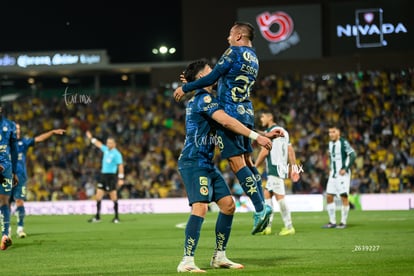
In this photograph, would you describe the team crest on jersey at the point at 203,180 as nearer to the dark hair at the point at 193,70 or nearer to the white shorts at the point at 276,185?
the dark hair at the point at 193,70

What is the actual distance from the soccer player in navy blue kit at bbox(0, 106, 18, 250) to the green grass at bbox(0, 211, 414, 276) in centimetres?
40

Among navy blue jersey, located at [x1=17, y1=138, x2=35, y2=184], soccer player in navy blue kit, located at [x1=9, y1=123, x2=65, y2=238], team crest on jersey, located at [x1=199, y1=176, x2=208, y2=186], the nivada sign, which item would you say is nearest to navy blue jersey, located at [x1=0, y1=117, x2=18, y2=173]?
soccer player in navy blue kit, located at [x1=9, y1=123, x2=65, y2=238]

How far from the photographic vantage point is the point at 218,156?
37.9 metres

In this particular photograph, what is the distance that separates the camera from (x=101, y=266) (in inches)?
462

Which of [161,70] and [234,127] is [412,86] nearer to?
[161,70]

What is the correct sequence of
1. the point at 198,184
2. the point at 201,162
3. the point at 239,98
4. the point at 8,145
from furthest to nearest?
the point at 8,145, the point at 239,98, the point at 201,162, the point at 198,184

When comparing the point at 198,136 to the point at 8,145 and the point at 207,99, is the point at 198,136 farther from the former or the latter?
the point at 8,145

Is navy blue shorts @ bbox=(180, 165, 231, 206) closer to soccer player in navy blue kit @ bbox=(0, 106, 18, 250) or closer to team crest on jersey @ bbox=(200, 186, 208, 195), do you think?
team crest on jersey @ bbox=(200, 186, 208, 195)

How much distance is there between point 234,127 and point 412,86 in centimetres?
2877

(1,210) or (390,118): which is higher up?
(390,118)

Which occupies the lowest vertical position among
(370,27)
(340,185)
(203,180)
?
(340,185)

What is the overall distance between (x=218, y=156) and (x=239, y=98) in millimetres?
26611

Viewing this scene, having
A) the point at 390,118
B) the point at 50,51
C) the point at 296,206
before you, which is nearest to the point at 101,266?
the point at 296,206

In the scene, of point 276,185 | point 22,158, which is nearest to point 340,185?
point 276,185
